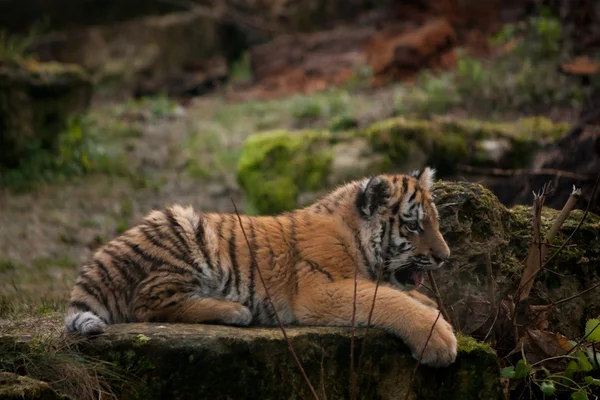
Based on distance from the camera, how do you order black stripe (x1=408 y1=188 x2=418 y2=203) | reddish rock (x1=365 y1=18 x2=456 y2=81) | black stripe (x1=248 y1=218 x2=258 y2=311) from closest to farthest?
black stripe (x1=248 y1=218 x2=258 y2=311)
black stripe (x1=408 y1=188 x2=418 y2=203)
reddish rock (x1=365 y1=18 x2=456 y2=81)

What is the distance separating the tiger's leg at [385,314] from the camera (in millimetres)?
4988

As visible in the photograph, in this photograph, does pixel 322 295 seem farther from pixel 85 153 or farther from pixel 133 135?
pixel 133 135

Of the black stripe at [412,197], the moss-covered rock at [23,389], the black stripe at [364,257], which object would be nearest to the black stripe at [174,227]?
the black stripe at [364,257]

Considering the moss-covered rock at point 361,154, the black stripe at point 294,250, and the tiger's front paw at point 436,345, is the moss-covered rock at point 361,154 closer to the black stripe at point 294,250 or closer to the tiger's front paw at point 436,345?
the black stripe at point 294,250

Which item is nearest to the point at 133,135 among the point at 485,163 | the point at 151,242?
the point at 485,163

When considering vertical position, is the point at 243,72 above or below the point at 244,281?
below

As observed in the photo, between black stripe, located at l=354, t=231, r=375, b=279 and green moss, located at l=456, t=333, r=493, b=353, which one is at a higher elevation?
black stripe, located at l=354, t=231, r=375, b=279

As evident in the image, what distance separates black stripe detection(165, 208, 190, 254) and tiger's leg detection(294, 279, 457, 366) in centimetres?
85

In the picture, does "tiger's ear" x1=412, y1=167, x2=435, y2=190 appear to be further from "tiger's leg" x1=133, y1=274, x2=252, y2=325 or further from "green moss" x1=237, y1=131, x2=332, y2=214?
"green moss" x1=237, y1=131, x2=332, y2=214

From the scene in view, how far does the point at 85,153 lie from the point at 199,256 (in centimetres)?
888

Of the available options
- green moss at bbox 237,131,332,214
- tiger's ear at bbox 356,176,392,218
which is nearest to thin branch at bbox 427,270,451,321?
tiger's ear at bbox 356,176,392,218

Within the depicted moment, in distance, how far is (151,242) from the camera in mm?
5805

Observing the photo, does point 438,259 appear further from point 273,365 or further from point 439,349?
point 273,365

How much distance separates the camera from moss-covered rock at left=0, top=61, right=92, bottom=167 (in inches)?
500
